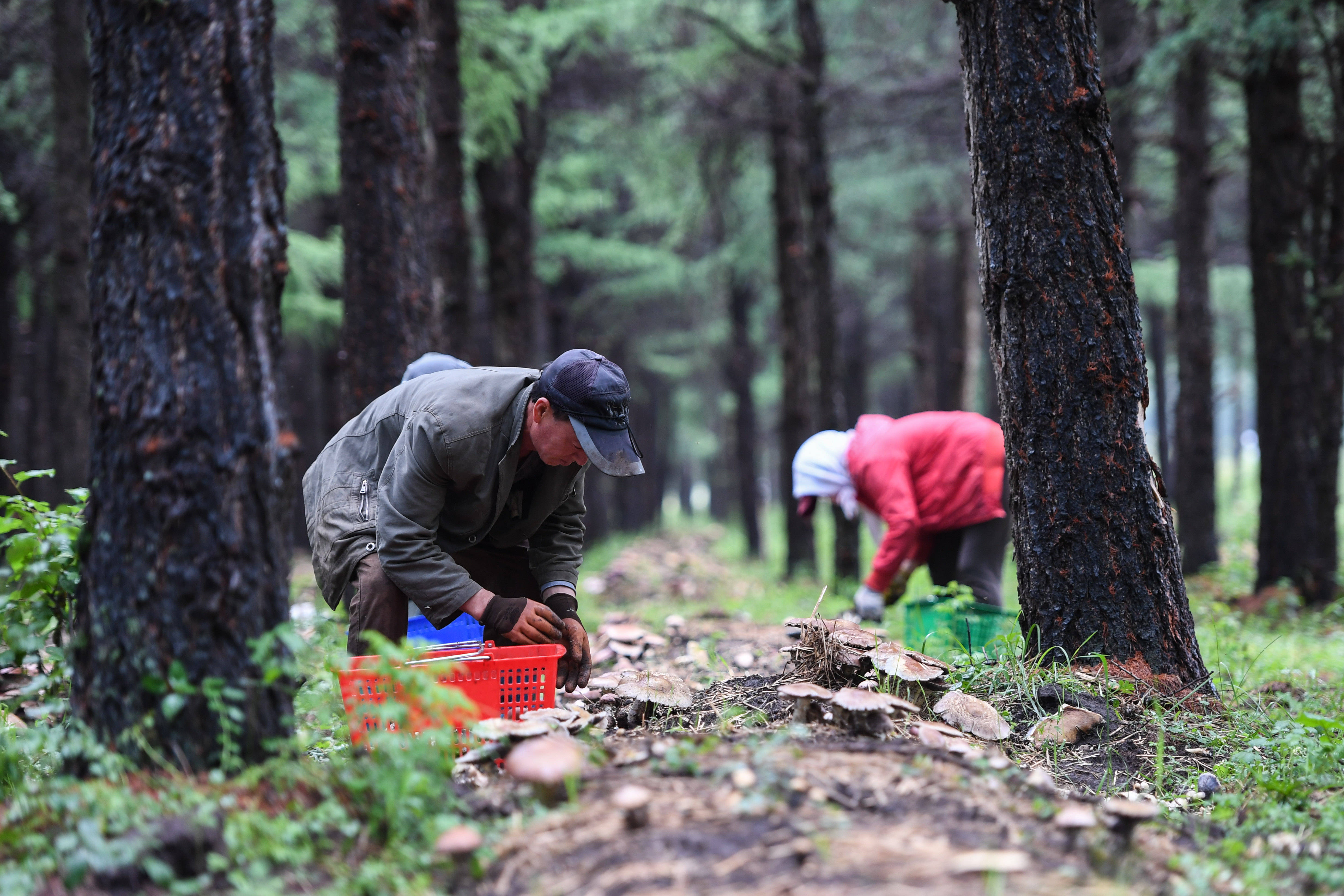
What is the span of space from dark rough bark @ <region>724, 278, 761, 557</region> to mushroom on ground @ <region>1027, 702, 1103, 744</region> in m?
13.0

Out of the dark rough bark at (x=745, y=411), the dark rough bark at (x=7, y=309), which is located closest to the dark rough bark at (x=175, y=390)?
the dark rough bark at (x=7, y=309)

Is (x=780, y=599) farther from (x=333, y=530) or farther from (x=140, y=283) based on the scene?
(x=140, y=283)

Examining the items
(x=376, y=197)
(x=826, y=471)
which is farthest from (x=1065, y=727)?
(x=376, y=197)

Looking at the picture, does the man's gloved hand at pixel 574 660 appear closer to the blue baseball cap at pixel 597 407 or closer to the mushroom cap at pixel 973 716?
the blue baseball cap at pixel 597 407

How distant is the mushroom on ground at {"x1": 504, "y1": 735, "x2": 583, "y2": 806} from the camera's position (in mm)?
2209

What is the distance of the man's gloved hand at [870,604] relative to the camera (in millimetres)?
5516

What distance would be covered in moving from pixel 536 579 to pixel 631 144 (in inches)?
422

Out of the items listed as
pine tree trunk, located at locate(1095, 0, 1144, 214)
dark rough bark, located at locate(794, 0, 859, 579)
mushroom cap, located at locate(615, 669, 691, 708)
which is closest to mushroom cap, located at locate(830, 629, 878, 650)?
mushroom cap, located at locate(615, 669, 691, 708)

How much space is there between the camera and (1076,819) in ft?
7.23

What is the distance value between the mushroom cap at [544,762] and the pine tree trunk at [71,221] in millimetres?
8434

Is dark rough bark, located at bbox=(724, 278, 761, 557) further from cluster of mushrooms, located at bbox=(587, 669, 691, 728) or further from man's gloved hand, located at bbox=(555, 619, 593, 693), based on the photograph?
man's gloved hand, located at bbox=(555, 619, 593, 693)

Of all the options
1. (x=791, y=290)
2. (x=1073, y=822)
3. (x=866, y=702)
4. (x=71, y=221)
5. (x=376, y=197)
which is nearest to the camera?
(x=1073, y=822)

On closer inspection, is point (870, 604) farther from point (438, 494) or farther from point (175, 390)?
point (175, 390)

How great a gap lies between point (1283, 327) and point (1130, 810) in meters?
7.47
